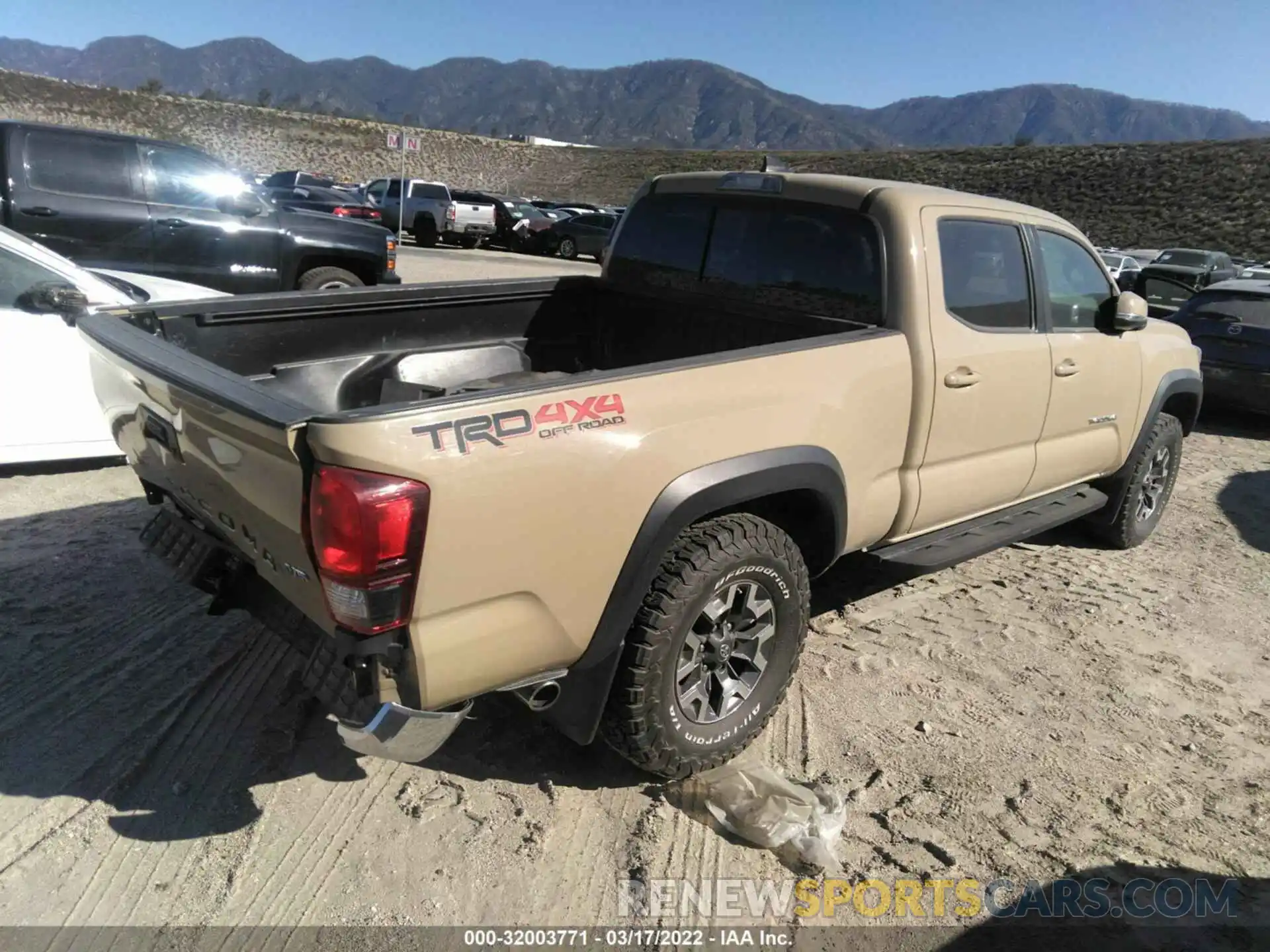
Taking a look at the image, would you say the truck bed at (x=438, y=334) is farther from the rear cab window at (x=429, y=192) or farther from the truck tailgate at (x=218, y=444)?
the rear cab window at (x=429, y=192)

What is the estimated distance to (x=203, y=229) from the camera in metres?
8.12

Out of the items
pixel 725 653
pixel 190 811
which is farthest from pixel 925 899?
pixel 190 811

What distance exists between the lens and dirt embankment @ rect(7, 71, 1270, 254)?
131ft

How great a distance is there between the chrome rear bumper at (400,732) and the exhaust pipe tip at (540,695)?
27cm

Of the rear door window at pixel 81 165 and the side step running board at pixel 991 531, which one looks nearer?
the side step running board at pixel 991 531

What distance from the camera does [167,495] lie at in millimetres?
3164

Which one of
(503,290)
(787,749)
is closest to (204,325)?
(503,290)

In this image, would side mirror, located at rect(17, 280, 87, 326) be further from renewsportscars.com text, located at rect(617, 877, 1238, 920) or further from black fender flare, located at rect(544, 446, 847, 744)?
renewsportscars.com text, located at rect(617, 877, 1238, 920)

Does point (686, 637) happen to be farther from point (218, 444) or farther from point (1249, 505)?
point (1249, 505)

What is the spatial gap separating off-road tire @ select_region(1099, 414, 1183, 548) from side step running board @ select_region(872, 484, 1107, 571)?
1.14 ft

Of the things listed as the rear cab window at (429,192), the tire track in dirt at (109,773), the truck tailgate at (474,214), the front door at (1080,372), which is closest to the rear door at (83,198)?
the tire track in dirt at (109,773)

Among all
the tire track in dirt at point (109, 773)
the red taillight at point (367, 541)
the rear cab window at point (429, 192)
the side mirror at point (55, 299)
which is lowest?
the rear cab window at point (429, 192)

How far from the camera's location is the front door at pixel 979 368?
367 centimetres

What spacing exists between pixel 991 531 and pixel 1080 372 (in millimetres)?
931
